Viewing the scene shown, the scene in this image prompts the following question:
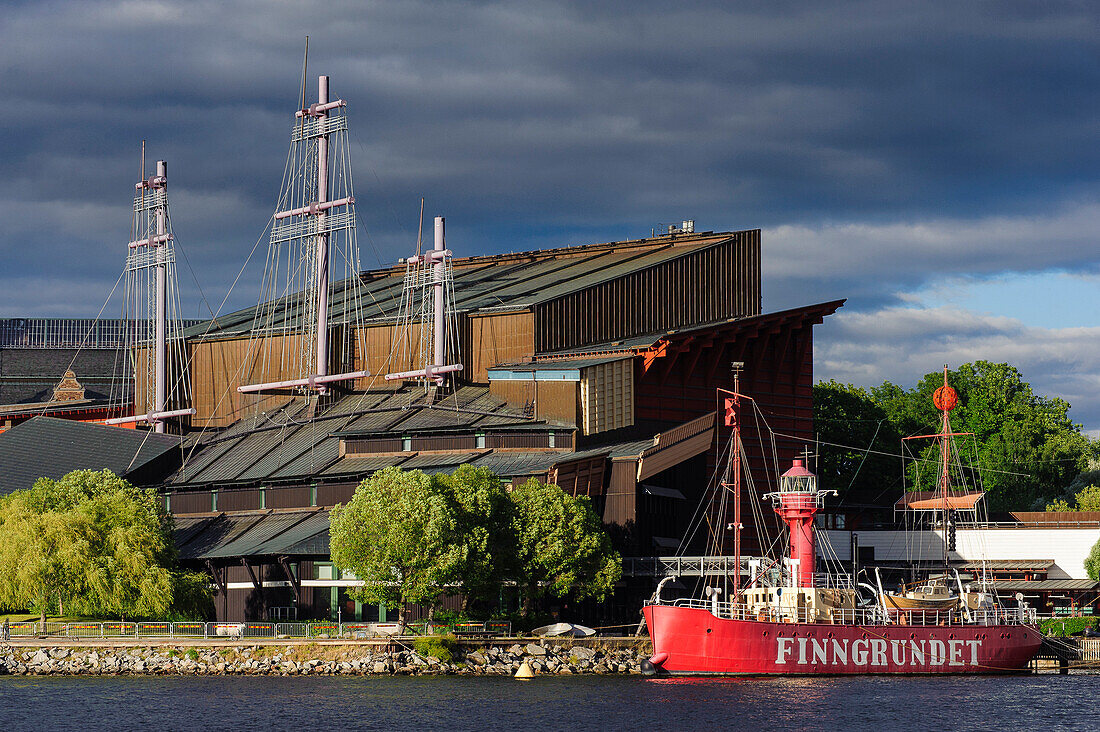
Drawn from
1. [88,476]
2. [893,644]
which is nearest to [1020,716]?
[893,644]

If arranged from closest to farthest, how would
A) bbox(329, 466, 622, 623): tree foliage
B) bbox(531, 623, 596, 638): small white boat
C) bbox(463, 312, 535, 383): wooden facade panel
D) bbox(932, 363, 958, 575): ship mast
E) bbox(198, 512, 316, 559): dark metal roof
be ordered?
bbox(329, 466, 622, 623): tree foliage < bbox(531, 623, 596, 638): small white boat < bbox(198, 512, 316, 559): dark metal roof < bbox(932, 363, 958, 575): ship mast < bbox(463, 312, 535, 383): wooden facade panel

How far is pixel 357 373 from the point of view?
116 meters

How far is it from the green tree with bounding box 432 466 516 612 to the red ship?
29.1 feet

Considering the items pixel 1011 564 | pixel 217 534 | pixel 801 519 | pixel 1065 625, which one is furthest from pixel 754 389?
pixel 217 534

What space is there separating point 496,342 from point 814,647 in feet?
142

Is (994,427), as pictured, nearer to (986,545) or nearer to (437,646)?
(986,545)

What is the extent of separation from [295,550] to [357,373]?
2711 centimetres

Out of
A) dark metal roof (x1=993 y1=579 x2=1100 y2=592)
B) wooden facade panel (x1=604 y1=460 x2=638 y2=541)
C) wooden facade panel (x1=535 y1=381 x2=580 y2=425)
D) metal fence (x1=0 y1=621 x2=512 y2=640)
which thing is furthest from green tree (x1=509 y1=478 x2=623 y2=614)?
dark metal roof (x1=993 y1=579 x2=1100 y2=592)

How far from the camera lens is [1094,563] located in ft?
345

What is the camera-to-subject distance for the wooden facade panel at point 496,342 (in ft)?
365

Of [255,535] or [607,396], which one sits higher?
[607,396]

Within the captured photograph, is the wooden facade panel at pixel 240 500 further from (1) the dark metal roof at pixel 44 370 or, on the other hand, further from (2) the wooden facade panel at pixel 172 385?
(1) the dark metal roof at pixel 44 370

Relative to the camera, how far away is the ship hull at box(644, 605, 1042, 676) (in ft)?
249

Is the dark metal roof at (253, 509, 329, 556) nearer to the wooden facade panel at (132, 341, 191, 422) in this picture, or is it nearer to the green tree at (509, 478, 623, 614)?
the green tree at (509, 478, 623, 614)
